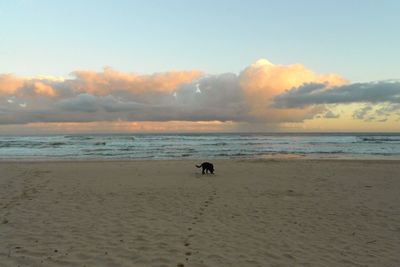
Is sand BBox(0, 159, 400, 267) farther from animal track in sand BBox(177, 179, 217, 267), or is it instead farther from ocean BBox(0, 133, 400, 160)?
ocean BBox(0, 133, 400, 160)

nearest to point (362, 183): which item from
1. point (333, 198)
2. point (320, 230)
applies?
point (333, 198)

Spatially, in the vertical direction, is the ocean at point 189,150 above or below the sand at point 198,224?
below

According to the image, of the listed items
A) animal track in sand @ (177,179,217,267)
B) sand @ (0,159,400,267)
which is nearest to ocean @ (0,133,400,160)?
sand @ (0,159,400,267)

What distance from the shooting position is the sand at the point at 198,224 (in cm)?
538

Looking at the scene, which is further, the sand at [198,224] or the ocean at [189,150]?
the ocean at [189,150]

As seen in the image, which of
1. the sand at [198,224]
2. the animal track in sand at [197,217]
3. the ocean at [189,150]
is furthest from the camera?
the ocean at [189,150]

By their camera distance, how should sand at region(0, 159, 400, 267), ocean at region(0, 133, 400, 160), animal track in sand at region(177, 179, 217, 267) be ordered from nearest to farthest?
sand at region(0, 159, 400, 267), animal track in sand at region(177, 179, 217, 267), ocean at region(0, 133, 400, 160)

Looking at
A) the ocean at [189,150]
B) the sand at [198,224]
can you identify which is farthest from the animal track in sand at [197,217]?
the ocean at [189,150]

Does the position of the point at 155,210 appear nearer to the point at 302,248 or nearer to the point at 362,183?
the point at 302,248

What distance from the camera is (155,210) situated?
8.53 metres

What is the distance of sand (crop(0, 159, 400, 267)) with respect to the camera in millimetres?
5383

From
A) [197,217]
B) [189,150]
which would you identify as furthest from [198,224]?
[189,150]

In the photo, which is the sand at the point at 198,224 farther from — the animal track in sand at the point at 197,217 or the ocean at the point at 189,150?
the ocean at the point at 189,150

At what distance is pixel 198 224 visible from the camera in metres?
7.22
